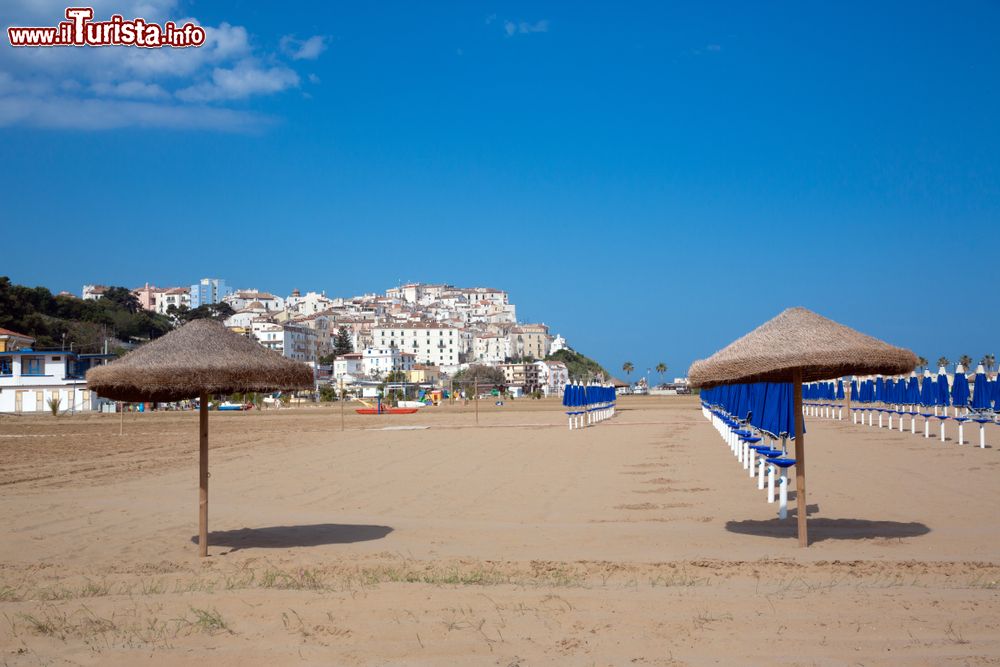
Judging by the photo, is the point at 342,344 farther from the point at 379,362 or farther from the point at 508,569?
the point at 508,569

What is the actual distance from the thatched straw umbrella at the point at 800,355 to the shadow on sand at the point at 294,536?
375cm

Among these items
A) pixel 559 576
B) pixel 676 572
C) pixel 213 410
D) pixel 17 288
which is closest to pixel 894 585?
pixel 676 572

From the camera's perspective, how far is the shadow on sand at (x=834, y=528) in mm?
8625

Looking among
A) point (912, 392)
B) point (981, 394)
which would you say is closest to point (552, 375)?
point (912, 392)

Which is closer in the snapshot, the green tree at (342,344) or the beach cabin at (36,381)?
the beach cabin at (36,381)

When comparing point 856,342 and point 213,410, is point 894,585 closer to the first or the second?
point 856,342

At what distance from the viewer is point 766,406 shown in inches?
725

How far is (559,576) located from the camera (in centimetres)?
683

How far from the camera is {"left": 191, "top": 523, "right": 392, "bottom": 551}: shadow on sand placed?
891cm

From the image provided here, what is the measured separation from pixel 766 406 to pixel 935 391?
1065 centimetres

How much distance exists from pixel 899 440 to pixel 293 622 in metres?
19.4

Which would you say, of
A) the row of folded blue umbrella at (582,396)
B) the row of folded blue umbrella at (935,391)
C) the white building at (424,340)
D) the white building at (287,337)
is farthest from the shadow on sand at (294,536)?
the white building at (424,340)

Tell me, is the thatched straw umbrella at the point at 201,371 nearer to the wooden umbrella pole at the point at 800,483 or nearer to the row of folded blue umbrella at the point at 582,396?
the wooden umbrella pole at the point at 800,483

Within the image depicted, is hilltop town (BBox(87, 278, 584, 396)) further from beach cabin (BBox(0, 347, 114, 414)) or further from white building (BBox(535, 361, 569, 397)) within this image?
beach cabin (BBox(0, 347, 114, 414))
